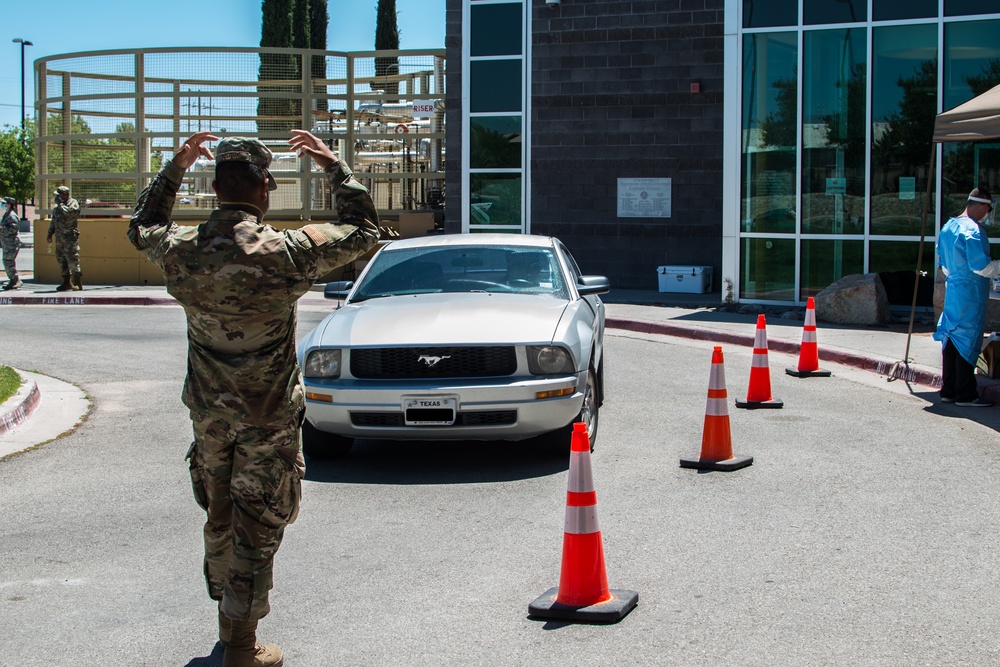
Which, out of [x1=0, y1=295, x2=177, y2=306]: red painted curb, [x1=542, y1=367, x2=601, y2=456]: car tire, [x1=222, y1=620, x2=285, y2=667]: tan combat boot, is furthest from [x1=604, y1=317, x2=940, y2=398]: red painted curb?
[x1=0, y1=295, x2=177, y2=306]: red painted curb

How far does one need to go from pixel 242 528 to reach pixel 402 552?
1764 mm

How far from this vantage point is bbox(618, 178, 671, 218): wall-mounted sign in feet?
73.9

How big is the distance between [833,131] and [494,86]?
7721 mm

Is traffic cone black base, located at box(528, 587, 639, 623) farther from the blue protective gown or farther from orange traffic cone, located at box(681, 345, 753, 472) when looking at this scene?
the blue protective gown

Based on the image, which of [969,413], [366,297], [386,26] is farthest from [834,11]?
[386,26]

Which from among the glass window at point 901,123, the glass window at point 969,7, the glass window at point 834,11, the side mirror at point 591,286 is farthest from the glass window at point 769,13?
the side mirror at point 591,286

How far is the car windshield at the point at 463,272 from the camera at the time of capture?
8734mm

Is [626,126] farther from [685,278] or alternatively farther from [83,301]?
[83,301]

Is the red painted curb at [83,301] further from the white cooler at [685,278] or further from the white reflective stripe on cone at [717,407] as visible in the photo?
the white reflective stripe on cone at [717,407]

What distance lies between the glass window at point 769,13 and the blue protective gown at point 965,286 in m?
9.14

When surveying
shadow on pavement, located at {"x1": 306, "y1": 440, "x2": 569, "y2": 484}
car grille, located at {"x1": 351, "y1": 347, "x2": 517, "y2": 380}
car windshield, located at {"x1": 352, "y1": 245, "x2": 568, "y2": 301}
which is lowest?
shadow on pavement, located at {"x1": 306, "y1": 440, "x2": 569, "y2": 484}

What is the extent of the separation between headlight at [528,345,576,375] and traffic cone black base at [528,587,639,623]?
2.68m

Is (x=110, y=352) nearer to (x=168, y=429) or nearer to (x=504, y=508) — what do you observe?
(x=168, y=429)

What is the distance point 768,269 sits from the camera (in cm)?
1881
